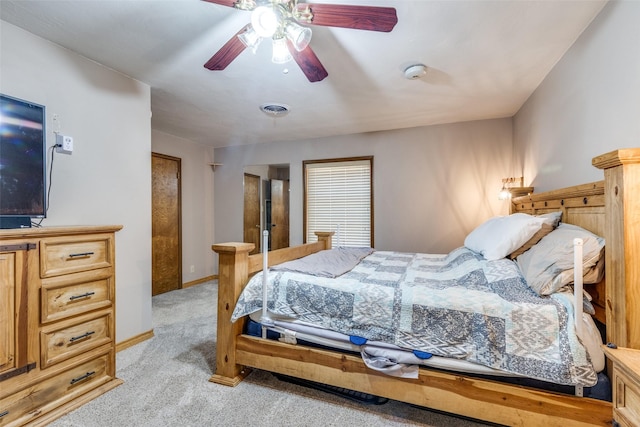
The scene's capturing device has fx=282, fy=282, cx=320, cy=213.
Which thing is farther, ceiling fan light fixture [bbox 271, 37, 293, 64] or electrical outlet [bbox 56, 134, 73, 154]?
electrical outlet [bbox 56, 134, 73, 154]

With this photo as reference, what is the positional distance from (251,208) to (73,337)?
3.55 m

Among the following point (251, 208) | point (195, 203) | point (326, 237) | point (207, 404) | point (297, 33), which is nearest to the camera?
point (297, 33)

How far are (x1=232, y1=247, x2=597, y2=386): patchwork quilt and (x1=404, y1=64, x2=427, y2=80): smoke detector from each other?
155cm

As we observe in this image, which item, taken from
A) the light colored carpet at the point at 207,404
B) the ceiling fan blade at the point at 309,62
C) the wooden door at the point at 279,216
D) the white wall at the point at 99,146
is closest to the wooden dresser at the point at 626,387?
the light colored carpet at the point at 207,404

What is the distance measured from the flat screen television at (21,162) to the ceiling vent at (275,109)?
6.18 feet

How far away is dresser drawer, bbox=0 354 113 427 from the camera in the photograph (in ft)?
4.77

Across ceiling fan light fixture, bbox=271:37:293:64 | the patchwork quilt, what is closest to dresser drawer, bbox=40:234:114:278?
the patchwork quilt

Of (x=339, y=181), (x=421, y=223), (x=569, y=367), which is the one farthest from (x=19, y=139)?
(x=421, y=223)

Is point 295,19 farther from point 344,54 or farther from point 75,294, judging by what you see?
point 75,294

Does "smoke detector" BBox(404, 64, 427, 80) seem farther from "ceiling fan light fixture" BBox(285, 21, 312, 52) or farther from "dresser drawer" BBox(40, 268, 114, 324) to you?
"dresser drawer" BBox(40, 268, 114, 324)

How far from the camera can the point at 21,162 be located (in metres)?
1.68

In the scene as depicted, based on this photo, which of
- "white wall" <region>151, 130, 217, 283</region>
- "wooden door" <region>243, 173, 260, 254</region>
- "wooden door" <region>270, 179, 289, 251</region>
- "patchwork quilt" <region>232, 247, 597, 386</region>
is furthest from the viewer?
"wooden door" <region>270, 179, 289, 251</region>

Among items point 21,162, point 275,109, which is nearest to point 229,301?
point 21,162

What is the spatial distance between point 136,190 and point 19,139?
973 mm
